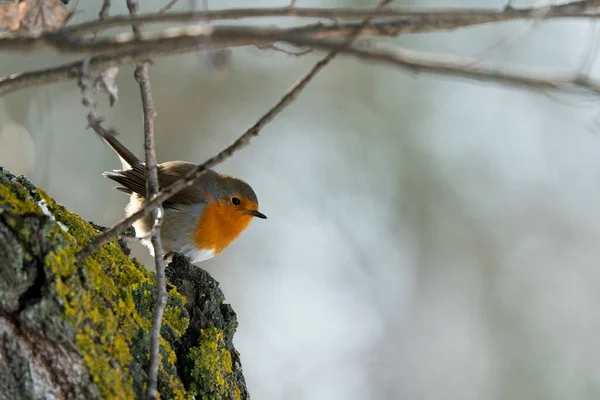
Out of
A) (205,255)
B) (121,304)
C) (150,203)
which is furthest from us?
(205,255)

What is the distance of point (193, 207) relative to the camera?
459 centimetres

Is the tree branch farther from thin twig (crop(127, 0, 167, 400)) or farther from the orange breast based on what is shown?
the orange breast

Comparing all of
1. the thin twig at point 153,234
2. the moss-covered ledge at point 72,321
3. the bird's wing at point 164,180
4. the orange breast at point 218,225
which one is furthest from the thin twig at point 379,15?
the orange breast at point 218,225

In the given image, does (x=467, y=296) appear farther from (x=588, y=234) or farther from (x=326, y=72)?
(x=326, y=72)

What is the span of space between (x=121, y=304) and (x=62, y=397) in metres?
0.38

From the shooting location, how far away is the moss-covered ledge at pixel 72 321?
6.19 ft

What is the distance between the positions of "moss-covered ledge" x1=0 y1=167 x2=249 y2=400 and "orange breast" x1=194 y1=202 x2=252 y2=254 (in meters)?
2.02

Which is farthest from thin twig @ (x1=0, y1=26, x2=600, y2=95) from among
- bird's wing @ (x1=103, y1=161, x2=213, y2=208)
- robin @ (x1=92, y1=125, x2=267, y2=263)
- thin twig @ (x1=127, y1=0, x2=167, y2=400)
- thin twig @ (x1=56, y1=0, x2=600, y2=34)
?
bird's wing @ (x1=103, y1=161, x2=213, y2=208)

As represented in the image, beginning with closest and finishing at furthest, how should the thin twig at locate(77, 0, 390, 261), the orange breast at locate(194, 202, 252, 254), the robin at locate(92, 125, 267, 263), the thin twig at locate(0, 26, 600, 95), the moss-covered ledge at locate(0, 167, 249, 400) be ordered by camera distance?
1. the thin twig at locate(0, 26, 600, 95)
2. the thin twig at locate(77, 0, 390, 261)
3. the moss-covered ledge at locate(0, 167, 249, 400)
4. the robin at locate(92, 125, 267, 263)
5. the orange breast at locate(194, 202, 252, 254)

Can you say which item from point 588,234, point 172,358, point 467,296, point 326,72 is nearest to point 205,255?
point 172,358

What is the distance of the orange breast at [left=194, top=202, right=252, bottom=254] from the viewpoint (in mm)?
4523

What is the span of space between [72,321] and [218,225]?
9.21 ft

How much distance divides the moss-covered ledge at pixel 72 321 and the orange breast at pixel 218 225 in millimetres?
2022

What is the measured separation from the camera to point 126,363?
2.08 metres
